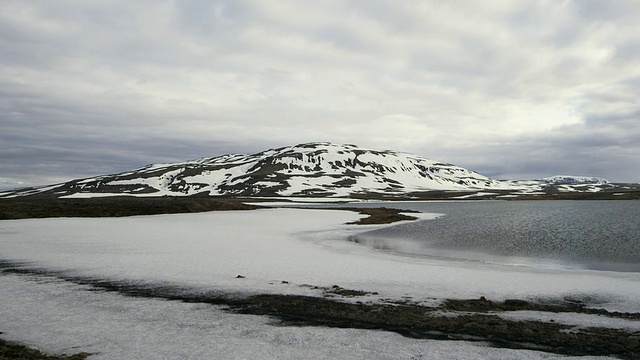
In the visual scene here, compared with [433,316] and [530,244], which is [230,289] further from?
[530,244]

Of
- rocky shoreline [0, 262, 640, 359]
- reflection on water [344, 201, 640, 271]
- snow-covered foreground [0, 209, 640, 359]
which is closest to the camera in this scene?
snow-covered foreground [0, 209, 640, 359]

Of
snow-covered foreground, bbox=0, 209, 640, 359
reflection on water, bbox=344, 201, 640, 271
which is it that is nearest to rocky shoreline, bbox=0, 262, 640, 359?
snow-covered foreground, bbox=0, 209, 640, 359

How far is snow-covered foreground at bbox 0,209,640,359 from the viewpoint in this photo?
11.2 m

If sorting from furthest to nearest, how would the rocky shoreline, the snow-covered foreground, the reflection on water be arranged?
1. the reflection on water
2. the rocky shoreline
3. the snow-covered foreground

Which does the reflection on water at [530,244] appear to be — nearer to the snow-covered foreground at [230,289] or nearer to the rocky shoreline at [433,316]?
the snow-covered foreground at [230,289]

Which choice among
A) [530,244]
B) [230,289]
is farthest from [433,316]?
[530,244]

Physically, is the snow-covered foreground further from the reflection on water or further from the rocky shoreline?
the reflection on water

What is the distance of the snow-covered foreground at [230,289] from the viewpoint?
1123 centimetres

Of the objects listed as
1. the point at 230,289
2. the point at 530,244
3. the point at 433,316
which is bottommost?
the point at 530,244

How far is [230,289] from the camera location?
60.6 ft

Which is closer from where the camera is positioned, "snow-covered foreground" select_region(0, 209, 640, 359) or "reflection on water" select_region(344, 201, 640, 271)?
"snow-covered foreground" select_region(0, 209, 640, 359)

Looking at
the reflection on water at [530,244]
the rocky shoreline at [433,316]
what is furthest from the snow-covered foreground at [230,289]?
the reflection on water at [530,244]

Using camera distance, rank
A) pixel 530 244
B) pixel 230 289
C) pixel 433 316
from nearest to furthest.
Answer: pixel 433 316 < pixel 230 289 < pixel 530 244

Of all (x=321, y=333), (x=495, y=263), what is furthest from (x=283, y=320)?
(x=495, y=263)
